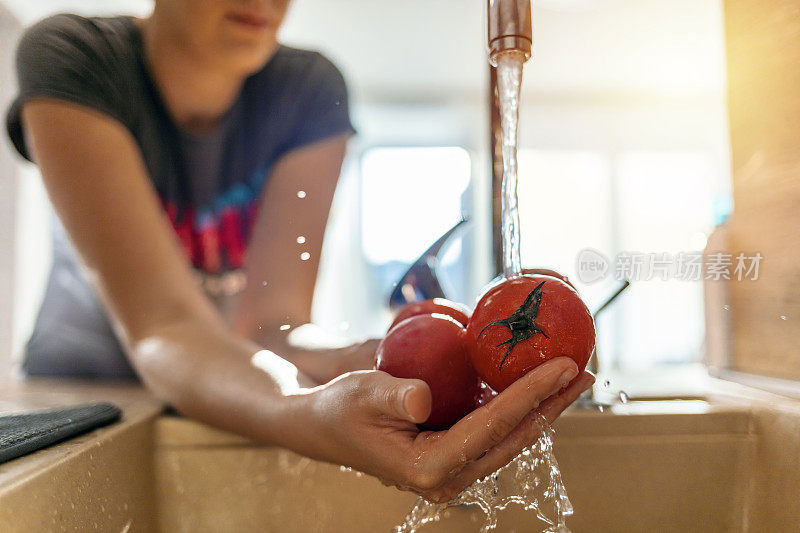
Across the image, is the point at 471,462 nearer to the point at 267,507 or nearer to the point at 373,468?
the point at 373,468

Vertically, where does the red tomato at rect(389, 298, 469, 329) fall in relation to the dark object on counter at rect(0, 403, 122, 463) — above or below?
above

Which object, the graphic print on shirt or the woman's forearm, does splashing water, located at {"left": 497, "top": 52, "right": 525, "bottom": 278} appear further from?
the graphic print on shirt

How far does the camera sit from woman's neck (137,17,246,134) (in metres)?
0.76

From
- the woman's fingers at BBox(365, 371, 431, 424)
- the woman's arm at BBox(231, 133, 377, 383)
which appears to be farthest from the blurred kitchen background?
the woman's fingers at BBox(365, 371, 431, 424)

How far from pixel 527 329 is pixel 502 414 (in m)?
0.05

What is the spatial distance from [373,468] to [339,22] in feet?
4.55

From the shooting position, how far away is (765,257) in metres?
0.52

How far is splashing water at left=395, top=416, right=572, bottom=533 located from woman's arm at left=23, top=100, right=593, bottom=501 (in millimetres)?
82

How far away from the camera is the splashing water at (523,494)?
393 millimetres

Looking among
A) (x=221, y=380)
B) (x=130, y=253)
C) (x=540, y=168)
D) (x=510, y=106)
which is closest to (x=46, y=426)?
(x=221, y=380)

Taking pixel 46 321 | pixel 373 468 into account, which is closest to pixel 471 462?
pixel 373 468

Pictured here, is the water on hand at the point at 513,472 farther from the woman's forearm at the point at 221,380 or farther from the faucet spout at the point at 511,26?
the woman's forearm at the point at 221,380

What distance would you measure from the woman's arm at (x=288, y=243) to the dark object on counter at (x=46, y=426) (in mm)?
216

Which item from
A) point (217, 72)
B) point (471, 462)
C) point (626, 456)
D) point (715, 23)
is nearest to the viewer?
point (471, 462)
